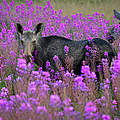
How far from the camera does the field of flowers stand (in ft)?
7.20

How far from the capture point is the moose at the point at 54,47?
4750mm

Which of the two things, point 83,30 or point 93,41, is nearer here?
point 93,41

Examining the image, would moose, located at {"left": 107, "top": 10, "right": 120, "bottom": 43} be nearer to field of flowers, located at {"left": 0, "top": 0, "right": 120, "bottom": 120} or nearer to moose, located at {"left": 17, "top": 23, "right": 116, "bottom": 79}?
field of flowers, located at {"left": 0, "top": 0, "right": 120, "bottom": 120}

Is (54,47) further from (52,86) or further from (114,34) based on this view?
(114,34)

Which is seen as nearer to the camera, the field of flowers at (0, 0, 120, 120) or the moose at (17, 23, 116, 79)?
the field of flowers at (0, 0, 120, 120)

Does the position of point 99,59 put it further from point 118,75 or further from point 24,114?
point 24,114

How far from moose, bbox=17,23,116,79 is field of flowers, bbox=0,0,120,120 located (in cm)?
25

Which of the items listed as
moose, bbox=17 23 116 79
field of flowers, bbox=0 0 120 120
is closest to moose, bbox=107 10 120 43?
field of flowers, bbox=0 0 120 120

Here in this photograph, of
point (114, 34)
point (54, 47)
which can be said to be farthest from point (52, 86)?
point (114, 34)

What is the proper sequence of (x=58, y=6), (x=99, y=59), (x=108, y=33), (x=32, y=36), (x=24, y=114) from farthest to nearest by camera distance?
(x=58, y=6) < (x=108, y=33) < (x=32, y=36) < (x=99, y=59) < (x=24, y=114)

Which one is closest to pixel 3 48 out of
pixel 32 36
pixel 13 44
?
pixel 13 44

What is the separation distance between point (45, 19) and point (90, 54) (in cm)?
580

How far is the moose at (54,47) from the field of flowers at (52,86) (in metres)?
0.25

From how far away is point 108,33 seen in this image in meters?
7.04
